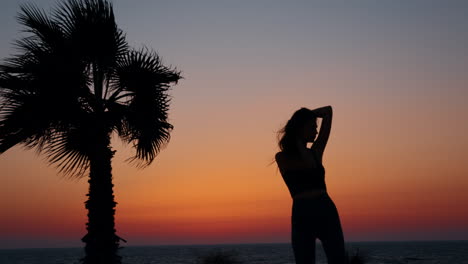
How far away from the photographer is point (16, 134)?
11.9 meters

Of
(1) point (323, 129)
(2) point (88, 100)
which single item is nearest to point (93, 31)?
(2) point (88, 100)

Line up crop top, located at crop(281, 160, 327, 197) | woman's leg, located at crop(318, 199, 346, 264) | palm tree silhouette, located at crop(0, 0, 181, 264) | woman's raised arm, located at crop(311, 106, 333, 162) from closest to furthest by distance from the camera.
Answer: woman's leg, located at crop(318, 199, 346, 264)
crop top, located at crop(281, 160, 327, 197)
woman's raised arm, located at crop(311, 106, 333, 162)
palm tree silhouette, located at crop(0, 0, 181, 264)

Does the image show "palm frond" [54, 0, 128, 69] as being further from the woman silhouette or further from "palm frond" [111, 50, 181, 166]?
the woman silhouette

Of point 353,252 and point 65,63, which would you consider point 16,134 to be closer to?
point 65,63

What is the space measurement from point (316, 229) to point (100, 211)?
9.25 metres

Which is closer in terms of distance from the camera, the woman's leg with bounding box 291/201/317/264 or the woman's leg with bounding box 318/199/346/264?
the woman's leg with bounding box 318/199/346/264

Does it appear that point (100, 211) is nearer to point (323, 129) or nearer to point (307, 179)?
point (323, 129)

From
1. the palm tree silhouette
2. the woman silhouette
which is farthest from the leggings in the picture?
Answer: the palm tree silhouette

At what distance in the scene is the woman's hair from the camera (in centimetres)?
408

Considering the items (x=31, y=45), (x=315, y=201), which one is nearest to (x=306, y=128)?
(x=315, y=201)

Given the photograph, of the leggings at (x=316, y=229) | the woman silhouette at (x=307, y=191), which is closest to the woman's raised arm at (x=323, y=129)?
the woman silhouette at (x=307, y=191)

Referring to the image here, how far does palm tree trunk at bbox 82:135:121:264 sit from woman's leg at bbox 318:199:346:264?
9.27 meters

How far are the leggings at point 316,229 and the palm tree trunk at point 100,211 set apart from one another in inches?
355

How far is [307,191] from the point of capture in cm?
393
